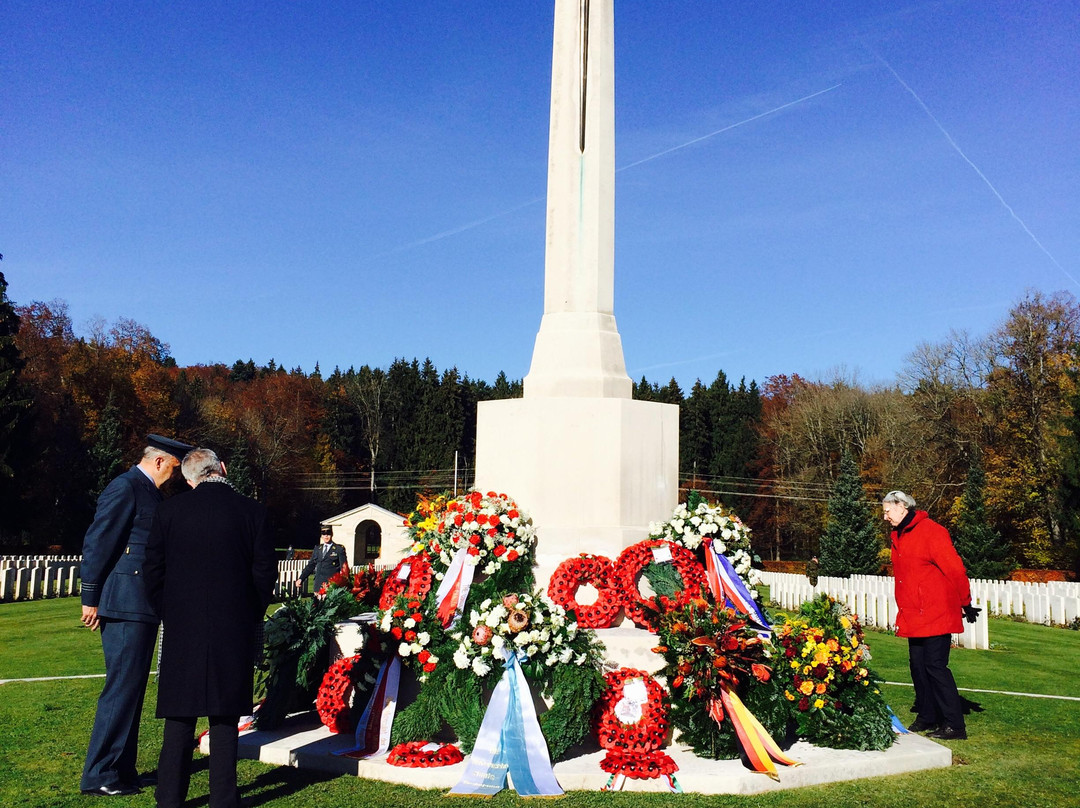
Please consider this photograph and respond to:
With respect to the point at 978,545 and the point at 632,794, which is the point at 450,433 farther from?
the point at 632,794

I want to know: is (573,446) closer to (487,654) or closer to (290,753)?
(487,654)

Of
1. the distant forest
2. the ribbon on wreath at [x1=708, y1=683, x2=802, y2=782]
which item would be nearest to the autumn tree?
the distant forest

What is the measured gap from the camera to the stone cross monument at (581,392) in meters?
7.33

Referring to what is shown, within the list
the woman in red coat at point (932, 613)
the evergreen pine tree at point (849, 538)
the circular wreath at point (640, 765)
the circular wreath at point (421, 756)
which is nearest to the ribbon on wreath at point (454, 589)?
the circular wreath at point (421, 756)

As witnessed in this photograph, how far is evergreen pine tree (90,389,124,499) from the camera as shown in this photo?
35750mm

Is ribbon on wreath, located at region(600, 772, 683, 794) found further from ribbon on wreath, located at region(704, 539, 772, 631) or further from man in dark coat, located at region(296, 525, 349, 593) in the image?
man in dark coat, located at region(296, 525, 349, 593)

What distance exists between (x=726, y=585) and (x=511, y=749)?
2.40 meters

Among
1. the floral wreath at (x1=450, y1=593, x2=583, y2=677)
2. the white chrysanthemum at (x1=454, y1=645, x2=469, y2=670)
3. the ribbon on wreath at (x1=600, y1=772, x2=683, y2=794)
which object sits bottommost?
the ribbon on wreath at (x1=600, y1=772, x2=683, y2=794)

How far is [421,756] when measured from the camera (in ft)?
18.6

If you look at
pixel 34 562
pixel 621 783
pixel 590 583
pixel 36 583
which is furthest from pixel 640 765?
pixel 34 562

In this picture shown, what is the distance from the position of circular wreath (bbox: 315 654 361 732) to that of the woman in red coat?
4.04 m

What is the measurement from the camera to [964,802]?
5.07m

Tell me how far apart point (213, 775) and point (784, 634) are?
3940mm

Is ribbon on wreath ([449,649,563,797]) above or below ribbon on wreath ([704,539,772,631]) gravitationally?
below
